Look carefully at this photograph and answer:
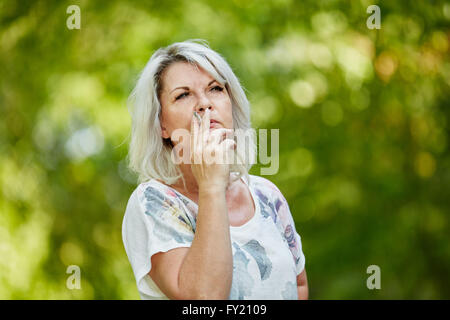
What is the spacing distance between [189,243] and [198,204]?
0.11m

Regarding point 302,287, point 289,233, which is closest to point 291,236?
point 289,233

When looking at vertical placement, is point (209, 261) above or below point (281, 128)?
below

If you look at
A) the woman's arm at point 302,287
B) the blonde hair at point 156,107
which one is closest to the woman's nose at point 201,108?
the blonde hair at point 156,107

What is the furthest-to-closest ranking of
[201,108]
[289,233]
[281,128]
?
[281,128], [289,233], [201,108]

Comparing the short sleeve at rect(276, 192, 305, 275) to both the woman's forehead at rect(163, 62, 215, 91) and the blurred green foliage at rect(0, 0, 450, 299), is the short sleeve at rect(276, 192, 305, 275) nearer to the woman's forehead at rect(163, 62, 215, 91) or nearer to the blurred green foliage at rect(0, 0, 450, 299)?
the woman's forehead at rect(163, 62, 215, 91)

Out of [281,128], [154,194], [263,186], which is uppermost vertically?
[281,128]

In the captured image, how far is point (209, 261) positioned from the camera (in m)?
1.22

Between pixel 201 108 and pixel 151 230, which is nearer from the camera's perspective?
pixel 151 230

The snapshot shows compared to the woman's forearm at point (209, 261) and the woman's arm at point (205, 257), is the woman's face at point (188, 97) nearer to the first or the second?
the woman's arm at point (205, 257)

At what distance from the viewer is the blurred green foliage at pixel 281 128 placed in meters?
3.17

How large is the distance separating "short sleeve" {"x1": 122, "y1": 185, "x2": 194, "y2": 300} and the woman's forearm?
0.08 metres

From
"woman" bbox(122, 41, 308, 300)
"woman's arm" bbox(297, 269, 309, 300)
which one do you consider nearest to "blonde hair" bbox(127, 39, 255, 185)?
"woman" bbox(122, 41, 308, 300)

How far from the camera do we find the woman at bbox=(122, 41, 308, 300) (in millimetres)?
1252

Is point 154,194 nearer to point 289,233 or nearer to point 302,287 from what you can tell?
point 289,233
